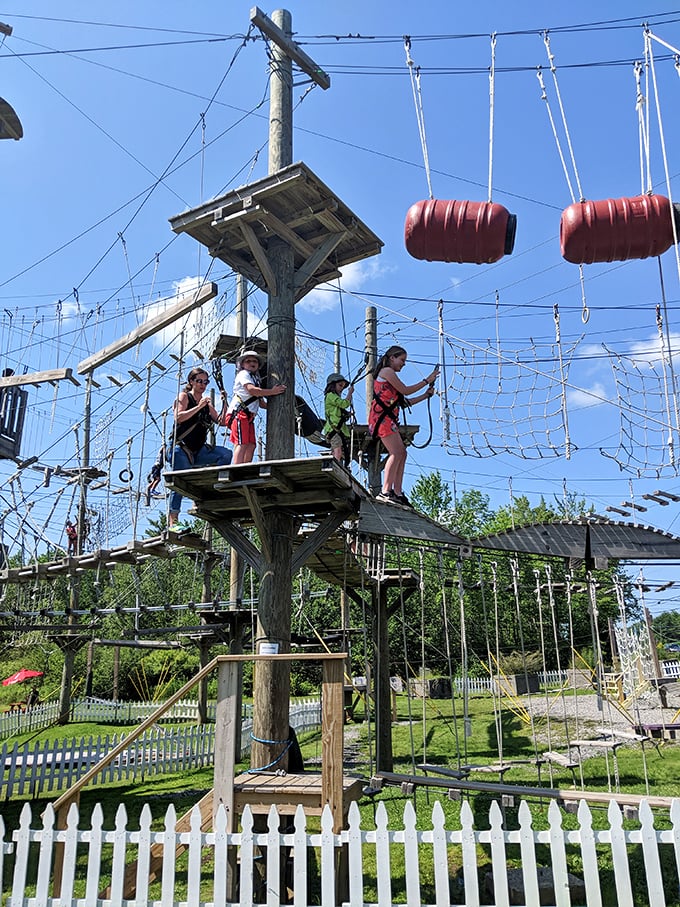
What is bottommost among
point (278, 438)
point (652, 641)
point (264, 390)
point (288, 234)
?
point (652, 641)

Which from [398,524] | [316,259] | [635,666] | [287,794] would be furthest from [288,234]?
[635,666]

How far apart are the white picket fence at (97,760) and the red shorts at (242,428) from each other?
685 centimetres

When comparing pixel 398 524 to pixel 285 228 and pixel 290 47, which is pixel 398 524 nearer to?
pixel 285 228

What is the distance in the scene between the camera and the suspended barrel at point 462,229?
227 inches

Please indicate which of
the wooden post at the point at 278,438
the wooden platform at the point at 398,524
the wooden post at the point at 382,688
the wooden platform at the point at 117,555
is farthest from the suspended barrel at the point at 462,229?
the wooden post at the point at 382,688

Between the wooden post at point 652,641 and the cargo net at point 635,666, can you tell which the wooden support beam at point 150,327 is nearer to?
the wooden post at point 652,641

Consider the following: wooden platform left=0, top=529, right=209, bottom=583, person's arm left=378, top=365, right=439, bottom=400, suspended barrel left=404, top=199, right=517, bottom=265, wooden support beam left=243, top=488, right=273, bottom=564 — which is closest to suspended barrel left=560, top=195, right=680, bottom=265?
suspended barrel left=404, top=199, right=517, bottom=265

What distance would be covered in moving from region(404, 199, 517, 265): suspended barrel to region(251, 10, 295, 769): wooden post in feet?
6.36

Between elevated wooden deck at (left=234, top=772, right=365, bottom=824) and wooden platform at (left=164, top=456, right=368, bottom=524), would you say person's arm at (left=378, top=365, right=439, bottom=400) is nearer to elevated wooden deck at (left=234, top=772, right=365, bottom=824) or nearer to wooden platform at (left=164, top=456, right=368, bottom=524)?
wooden platform at (left=164, top=456, right=368, bottom=524)

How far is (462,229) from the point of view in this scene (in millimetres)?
5809

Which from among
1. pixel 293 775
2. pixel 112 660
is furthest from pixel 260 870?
pixel 112 660

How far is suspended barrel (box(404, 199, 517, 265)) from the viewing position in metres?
5.77

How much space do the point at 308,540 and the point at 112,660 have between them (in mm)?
30783

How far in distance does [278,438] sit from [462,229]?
2702mm
